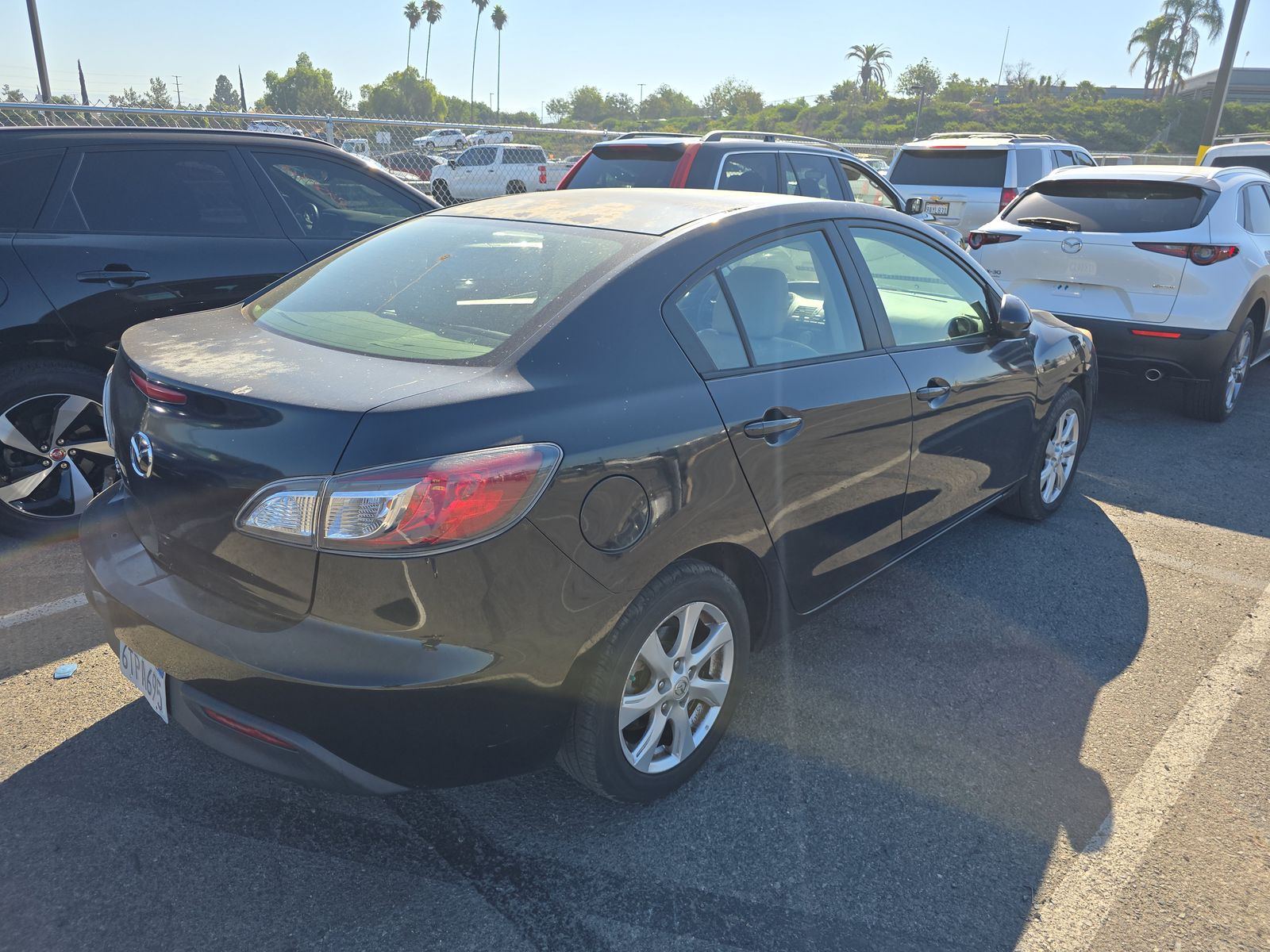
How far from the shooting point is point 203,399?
2.17 metres

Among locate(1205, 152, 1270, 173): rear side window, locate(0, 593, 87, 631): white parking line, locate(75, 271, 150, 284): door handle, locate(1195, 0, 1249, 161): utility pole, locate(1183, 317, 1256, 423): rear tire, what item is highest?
locate(1195, 0, 1249, 161): utility pole

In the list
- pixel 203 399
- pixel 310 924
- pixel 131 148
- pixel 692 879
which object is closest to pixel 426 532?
pixel 203 399

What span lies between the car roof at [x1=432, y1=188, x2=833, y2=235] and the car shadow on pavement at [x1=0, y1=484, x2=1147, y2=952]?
1637 mm

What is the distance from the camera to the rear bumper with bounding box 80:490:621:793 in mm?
1992

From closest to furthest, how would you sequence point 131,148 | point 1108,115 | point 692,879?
point 692,879 < point 131,148 < point 1108,115

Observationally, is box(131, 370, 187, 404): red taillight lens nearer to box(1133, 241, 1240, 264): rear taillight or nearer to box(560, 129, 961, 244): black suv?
box(560, 129, 961, 244): black suv

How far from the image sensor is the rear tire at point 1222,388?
647cm

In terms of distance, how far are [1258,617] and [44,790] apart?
4.50 metres

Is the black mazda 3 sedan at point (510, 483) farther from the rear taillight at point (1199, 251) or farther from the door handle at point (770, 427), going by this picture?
the rear taillight at point (1199, 251)

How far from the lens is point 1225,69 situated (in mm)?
17984

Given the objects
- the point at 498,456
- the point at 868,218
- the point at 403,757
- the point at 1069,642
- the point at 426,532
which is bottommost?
the point at 1069,642

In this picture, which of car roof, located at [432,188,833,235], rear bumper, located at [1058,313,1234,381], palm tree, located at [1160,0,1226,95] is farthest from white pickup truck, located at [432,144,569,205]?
palm tree, located at [1160,0,1226,95]

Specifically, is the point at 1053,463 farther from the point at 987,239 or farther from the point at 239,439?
the point at 239,439

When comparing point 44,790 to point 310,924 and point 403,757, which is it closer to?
point 310,924
